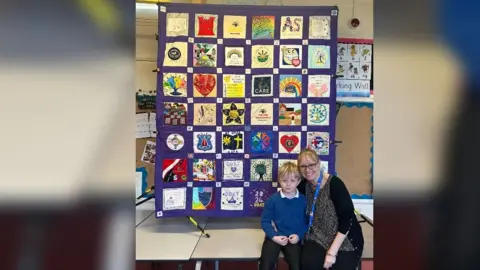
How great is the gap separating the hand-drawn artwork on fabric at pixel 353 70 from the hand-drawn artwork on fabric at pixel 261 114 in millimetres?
697

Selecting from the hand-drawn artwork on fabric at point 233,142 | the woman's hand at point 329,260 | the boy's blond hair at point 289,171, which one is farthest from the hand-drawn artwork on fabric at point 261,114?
the woman's hand at point 329,260

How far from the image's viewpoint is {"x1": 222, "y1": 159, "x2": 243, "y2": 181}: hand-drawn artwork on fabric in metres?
2.21

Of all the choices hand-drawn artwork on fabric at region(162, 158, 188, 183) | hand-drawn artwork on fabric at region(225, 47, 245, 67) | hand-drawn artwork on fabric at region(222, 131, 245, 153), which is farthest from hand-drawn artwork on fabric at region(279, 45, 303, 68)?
hand-drawn artwork on fabric at region(162, 158, 188, 183)

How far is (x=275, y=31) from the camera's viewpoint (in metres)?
2.18

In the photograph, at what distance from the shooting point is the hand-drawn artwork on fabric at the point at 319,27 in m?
2.17

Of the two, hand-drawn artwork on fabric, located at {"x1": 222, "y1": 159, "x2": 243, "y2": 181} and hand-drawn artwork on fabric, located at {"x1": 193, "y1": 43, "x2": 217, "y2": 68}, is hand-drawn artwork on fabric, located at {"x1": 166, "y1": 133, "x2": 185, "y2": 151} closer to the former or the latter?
hand-drawn artwork on fabric, located at {"x1": 222, "y1": 159, "x2": 243, "y2": 181}

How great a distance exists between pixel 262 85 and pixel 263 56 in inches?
7.4

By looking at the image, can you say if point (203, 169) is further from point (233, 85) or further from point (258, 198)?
point (233, 85)

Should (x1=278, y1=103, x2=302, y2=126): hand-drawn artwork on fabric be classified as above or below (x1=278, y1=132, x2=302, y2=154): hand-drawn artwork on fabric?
above

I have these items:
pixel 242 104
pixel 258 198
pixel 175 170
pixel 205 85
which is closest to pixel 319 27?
pixel 242 104

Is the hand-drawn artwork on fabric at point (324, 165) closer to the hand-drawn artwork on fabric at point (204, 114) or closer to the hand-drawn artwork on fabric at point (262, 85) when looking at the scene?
the hand-drawn artwork on fabric at point (262, 85)

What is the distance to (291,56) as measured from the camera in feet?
7.18

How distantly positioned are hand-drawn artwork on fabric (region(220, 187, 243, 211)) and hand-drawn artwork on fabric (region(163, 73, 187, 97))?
0.69 metres
